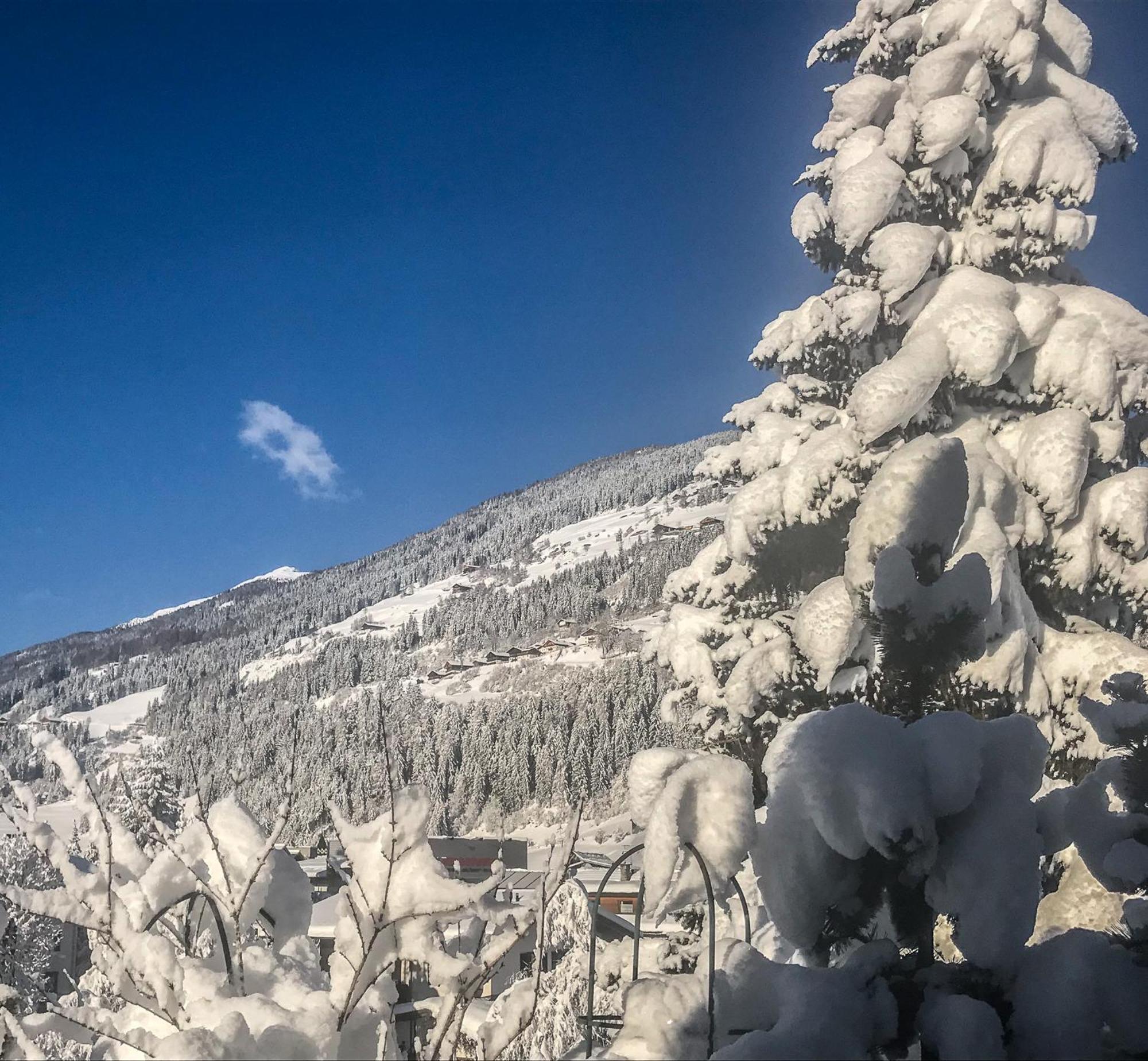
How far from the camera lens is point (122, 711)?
111 meters

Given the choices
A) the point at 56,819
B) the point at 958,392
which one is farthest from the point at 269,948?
the point at 56,819

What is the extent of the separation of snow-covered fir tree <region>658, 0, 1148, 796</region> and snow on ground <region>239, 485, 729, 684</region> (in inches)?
4054

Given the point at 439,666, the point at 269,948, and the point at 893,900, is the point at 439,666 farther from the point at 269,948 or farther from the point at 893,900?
the point at 893,900

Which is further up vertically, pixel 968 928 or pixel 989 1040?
pixel 968 928

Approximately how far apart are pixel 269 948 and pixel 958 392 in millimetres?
5718

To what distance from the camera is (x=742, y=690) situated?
232 inches

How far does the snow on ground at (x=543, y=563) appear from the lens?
121m

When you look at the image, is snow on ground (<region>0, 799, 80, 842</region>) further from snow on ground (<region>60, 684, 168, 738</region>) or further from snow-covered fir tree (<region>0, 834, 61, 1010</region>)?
snow on ground (<region>60, 684, 168, 738</region>)

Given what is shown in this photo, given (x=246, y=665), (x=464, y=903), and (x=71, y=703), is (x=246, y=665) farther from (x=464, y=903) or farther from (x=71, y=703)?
(x=464, y=903)

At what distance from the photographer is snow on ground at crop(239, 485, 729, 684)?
121 meters

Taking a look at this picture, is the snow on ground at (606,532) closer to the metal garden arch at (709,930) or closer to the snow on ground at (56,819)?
the snow on ground at (56,819)

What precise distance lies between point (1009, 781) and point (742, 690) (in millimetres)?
Result: 4334

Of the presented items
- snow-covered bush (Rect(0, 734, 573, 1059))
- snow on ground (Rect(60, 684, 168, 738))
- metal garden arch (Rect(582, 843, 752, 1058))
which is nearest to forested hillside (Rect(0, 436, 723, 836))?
snow-covered bush (Rect(0, 734, 573, 1059))

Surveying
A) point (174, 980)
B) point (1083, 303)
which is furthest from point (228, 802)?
point (1083, 303)
